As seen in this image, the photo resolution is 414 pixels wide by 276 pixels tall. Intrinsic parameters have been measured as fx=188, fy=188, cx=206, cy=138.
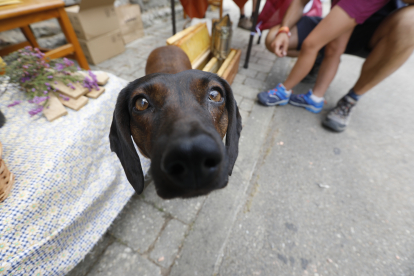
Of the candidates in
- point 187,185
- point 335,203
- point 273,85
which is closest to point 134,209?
point 187,185

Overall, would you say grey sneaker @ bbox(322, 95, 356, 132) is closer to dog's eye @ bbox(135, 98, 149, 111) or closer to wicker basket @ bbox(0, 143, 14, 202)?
dog's eye @ bbox(135, 98, 149, 111)

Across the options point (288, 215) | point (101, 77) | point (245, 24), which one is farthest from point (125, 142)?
point (245, 24)

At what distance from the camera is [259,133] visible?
2994mm

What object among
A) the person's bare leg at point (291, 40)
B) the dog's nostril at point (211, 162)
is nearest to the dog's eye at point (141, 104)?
the dog's nostril at point (211, 162)

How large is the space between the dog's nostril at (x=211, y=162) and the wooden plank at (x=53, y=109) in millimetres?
1864

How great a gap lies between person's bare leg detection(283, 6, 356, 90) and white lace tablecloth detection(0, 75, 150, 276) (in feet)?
9.71

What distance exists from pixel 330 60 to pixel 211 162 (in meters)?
3.40

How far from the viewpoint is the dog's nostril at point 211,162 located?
2.79 ft

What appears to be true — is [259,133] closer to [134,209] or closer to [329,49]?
[329,49]

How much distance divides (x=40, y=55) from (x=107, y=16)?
243cm

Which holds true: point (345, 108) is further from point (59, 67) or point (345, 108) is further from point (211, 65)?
point (59, 67)

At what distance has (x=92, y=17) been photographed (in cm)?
367

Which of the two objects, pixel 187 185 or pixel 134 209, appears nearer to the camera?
pixel 187 185

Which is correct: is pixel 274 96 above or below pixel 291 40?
below
